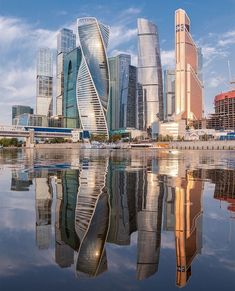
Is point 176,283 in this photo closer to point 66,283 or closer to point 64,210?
point 66,283

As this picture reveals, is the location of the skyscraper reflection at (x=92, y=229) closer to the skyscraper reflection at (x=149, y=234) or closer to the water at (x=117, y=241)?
the water at (x=117, y=241)

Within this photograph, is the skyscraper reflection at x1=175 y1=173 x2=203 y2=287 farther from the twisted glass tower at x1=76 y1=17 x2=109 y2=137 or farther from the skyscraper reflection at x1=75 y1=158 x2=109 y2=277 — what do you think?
the twisted glass tower at x1=76 y1=17 x2=109 y2=137

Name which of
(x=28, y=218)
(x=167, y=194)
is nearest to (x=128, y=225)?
(x=28, y=218)

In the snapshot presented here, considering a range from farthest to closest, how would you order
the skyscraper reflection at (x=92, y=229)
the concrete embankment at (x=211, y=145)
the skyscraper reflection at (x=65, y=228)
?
the concrete embankment at (x=211, y=145) < the skyscraper reflection at (x=65, y=228) < the skyscraper reflection at (x=92, y=229)

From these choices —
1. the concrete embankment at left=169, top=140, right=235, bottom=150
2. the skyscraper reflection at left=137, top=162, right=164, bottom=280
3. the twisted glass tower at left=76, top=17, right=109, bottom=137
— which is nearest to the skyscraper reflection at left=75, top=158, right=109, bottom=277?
the skyscraper reflection at left=137, top=162, right=164, bottom=280

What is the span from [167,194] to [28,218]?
5367mm

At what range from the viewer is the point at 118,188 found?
46.0 ft

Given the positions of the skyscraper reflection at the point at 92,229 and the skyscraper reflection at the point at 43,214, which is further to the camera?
the skyscraper reflection at the point at 43,214

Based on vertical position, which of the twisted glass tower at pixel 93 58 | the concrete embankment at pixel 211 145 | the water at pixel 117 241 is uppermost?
the twisted glass tower at pixel 93 58

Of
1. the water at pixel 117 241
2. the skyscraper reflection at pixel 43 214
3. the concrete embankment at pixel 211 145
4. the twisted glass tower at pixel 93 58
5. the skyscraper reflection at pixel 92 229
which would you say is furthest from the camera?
the twisted glass tower at pixel 93 58

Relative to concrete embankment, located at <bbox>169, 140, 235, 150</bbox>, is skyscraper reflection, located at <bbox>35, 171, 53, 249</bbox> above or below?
below

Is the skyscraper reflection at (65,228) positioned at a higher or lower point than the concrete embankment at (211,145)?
lower

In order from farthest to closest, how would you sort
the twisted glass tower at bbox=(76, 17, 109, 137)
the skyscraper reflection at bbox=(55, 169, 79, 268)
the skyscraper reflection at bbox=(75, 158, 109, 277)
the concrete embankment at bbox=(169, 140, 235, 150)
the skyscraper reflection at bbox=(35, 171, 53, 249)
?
the twisted glass tower at bbox=(76, 17, 109, 137)
the concrete embankment at bbox=(169, 140, 235, 150)
the skyscraper reflection at bbox=(35, 171, 53, 249)
the skyscraper reflection at bbox=(55, 169, 79, 268)
the skyscraper reflection at bbox=(75, 158, 109, 277)

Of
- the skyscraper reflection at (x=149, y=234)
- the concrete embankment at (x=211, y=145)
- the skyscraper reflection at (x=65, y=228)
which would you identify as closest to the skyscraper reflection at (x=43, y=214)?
the skyscraper reflection at (x=65, y=228)
